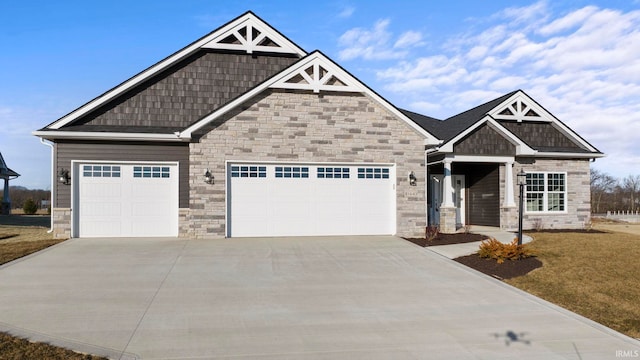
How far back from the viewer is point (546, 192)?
63.3 feet

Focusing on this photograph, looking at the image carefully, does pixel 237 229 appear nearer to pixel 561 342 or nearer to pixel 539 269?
pixel 539 269

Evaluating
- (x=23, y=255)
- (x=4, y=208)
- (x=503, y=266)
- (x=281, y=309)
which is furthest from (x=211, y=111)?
(x=4, y=208)

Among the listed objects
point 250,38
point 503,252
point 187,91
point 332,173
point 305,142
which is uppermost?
point 250,38

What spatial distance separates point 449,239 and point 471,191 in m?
6.58

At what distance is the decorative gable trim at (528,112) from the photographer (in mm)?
19828

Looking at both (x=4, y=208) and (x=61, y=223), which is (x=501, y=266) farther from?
(x=4, y=208)

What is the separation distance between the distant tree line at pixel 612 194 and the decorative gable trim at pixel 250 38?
46.7 meters

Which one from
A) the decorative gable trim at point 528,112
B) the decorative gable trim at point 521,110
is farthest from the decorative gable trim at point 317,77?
the decorative gable trim at point 528,112

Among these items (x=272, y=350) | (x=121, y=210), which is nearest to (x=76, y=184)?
(x=121, y=210)

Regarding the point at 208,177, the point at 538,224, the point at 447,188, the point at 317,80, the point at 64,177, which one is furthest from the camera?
the point at 538,224

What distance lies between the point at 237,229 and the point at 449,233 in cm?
789

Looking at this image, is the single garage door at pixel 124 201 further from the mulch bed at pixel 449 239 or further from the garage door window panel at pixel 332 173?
the mulch bed at pixel 449 239

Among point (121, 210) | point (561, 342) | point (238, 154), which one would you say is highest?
point (238, 154)

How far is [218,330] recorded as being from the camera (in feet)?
21.6
